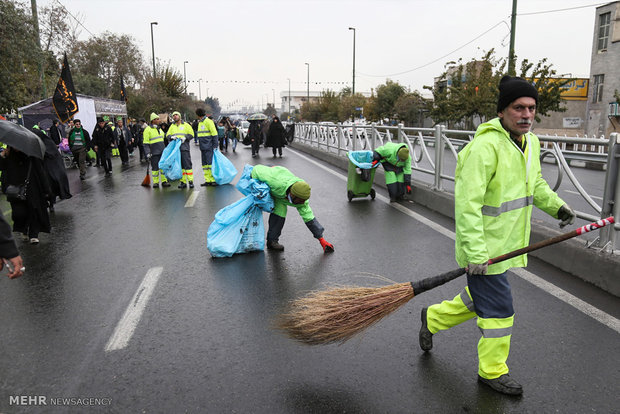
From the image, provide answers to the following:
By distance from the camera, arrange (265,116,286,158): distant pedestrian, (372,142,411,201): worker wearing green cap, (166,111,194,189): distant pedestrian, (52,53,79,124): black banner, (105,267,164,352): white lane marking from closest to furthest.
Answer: (105,267,164,352): white lane marking < (372,142,411,201): worker wearing green cap < (166,111,194,189): distant pedestrian < (52,53,79,124): black banner < (265,116,286,158): distant pedestrian

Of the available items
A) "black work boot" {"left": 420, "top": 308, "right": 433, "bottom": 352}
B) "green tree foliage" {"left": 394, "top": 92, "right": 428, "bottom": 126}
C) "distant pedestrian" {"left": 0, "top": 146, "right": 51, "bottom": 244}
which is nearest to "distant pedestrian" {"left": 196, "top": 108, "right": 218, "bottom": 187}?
"distant pedestrian" {"left": 0, "top": 146, "right": 51, "bottom": 244}

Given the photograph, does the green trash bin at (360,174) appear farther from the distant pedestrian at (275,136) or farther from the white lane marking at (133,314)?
the distant pedestrian at (275,136)

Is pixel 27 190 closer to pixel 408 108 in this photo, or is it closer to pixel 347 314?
pixel 347 314

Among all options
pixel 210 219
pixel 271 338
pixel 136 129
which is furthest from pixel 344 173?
pixel 136 129

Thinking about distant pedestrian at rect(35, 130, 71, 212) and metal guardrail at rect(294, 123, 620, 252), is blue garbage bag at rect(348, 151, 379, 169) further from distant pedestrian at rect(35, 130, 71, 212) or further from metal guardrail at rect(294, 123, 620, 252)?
distant pedestrian at rect(35, 130, 71, 212)

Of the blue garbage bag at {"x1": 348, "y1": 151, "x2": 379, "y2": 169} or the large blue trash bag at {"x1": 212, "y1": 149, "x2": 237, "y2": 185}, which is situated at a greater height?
the blue garbage bag at {"x1": 348, "y1": 151, "x2": 379, "y2": 169}

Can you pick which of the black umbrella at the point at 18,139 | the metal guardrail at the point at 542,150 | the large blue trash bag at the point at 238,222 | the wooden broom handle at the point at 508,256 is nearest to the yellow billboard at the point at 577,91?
the metal guardrail at the point at 542,150

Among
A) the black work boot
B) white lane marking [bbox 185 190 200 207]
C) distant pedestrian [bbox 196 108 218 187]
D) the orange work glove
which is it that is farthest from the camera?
distant pedestrian [bbox 196 108 218 187]

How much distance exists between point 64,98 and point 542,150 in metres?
13.7

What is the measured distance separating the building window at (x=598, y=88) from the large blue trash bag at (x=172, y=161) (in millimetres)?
27717

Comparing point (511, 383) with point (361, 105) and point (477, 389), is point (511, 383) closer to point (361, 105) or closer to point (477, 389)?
point (477, 389)

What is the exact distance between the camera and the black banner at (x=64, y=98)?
14.5 m

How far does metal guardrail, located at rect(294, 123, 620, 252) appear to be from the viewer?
4598 mm

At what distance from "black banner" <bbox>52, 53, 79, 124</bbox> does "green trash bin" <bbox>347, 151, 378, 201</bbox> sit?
32.8ft
